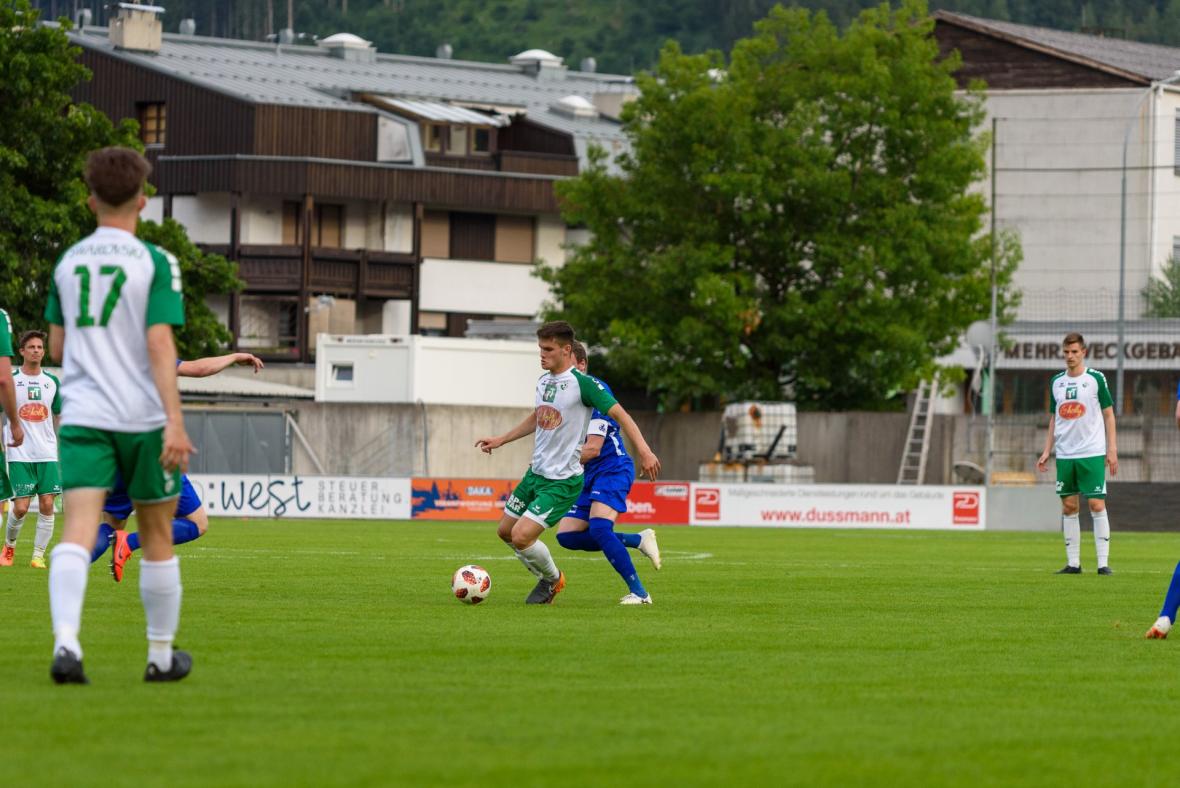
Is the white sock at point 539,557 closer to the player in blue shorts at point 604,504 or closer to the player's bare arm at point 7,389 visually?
the player in blue shorts at point 604,504

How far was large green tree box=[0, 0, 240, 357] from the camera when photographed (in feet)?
148

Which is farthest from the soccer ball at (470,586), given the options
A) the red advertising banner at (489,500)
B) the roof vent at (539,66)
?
the roof vent at (539,66)

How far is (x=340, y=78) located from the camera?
7738cm

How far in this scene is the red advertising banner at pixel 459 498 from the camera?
40.3m

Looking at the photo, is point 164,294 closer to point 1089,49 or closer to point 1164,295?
point 1164,295

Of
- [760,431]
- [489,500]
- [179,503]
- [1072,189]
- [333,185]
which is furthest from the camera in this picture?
[333,185]

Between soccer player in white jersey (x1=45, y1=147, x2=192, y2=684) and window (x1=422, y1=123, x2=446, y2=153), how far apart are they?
63.9 m

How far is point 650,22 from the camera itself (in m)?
134

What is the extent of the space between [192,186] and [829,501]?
111ft

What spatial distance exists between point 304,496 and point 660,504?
6541 millimetres

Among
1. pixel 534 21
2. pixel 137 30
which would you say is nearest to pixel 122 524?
pixel 137 30

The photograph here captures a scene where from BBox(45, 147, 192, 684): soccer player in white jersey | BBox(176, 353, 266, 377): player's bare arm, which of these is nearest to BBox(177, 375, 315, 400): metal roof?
BBox(176, 353, 266, 377): player's bare arm

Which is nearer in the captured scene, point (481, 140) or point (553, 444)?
point (553, 444)

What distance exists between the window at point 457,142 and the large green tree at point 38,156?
27149 millimetres
